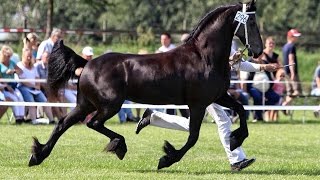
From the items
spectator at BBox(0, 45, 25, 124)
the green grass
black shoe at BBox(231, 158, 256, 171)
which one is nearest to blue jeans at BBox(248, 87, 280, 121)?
the green grass

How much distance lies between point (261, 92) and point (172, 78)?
9.84m

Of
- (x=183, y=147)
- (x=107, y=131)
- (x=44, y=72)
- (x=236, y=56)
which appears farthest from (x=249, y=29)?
(x=44, y=72)

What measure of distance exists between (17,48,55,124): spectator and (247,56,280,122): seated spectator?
465cm

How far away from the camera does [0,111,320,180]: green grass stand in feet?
35.1

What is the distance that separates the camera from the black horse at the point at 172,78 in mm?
10859

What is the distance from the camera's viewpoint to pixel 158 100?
11.0 m

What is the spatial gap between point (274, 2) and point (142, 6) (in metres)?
6.51

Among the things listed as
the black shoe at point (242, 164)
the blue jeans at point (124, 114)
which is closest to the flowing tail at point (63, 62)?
the black shoe at point (242, 164)

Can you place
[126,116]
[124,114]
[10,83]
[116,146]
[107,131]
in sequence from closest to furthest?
[116,146]
[107,131]
[10,83]
[124,114]
[126,116]

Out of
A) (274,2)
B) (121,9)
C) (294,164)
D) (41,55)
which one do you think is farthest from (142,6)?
(294,164)

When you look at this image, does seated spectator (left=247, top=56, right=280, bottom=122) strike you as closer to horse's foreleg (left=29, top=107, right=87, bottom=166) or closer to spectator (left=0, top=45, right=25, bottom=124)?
spectator (left=0, top=45, right=25, bottom=124)

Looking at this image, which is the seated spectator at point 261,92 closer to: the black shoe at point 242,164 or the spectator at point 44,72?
the spectator at point 44,72

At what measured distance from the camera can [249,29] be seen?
11.0m

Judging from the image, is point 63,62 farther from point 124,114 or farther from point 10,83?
point 124,114
